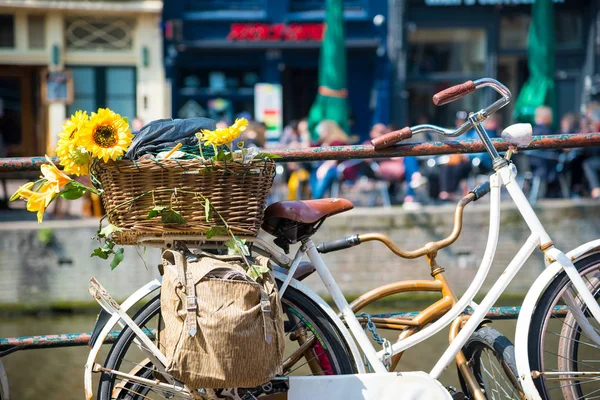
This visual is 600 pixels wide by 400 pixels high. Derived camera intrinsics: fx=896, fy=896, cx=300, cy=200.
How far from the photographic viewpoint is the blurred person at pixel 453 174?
11.9 metres

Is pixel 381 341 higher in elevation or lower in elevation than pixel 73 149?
lower

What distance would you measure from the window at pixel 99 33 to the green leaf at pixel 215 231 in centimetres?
1635

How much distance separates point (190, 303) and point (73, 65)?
54.1 feet

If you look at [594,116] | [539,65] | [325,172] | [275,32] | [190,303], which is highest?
[275,32]

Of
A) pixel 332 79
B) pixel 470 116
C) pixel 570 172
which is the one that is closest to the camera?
pixel 470 116

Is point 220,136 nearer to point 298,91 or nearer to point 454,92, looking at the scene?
point 454,92

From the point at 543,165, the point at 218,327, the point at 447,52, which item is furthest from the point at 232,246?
the point at 447,52

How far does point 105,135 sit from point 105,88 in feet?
52.9

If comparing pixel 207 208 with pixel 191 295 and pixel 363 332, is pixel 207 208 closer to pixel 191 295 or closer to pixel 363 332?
pixel 191 295

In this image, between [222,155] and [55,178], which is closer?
[222,155]

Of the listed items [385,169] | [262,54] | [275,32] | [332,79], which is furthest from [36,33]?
[385,169]

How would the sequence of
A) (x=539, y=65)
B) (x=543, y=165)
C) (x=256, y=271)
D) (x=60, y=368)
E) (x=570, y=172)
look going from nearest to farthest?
(x=256, y=271) < (x=60, y=368) < (x=543, y=165) < (x=570, y=172) < (x=539, y=65)

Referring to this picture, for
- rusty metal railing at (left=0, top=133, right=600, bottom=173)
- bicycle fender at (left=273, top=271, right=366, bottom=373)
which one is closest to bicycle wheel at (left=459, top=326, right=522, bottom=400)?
bicycle fender at (left=273, top=271, right=366, bottom=373)

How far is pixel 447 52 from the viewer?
59.2ft
